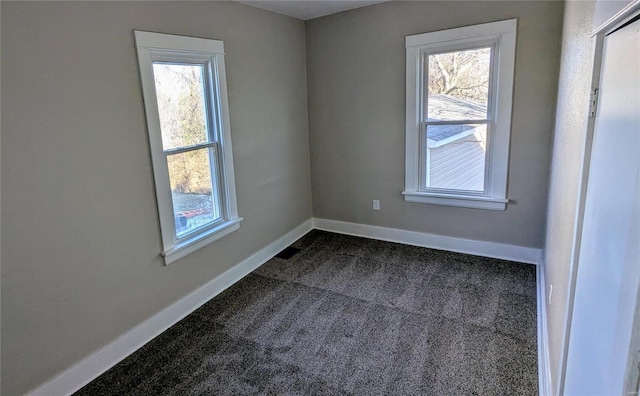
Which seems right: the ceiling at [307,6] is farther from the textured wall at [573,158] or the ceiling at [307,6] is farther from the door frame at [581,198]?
the door frame at [581,198]

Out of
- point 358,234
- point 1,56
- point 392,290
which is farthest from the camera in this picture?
point 358,234

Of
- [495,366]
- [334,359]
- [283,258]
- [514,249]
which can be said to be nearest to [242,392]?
[334,359]

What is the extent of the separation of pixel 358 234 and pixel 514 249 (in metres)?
1.62

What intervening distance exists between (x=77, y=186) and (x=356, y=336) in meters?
1.96

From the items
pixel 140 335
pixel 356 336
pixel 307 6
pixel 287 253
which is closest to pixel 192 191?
pixel 140 335

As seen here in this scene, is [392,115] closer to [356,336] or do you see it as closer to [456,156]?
[456,156]

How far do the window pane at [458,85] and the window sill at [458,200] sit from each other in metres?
0.75

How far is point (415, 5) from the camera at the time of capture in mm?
3436

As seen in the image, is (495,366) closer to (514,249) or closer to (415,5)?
(514,249)

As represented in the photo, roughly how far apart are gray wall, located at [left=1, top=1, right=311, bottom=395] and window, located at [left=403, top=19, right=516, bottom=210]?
6.10 ft

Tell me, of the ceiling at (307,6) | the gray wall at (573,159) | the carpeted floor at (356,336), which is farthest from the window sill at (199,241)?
the gray wall at (573,159)

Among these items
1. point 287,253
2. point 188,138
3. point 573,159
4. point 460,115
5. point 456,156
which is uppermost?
point 460,115

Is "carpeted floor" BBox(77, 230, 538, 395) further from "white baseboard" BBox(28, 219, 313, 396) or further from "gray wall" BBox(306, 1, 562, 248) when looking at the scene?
"gray wall" BBox(306, 1, 562, 248)

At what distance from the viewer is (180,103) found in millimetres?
2752
